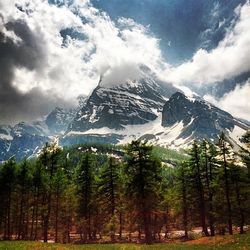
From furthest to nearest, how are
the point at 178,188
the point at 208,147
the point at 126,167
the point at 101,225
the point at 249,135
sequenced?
the point at 101,225, the point at 178,188, the point at 208,147, the point at 126,167, the point at 249,135

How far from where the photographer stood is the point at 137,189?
169 feet

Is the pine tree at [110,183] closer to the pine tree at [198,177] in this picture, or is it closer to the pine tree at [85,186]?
the pine tree at [85,186]

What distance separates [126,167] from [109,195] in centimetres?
1314

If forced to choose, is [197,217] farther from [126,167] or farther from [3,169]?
[3,169]

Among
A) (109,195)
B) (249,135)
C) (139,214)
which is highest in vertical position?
(249,135)

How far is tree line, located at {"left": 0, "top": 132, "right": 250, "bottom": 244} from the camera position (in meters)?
50.5

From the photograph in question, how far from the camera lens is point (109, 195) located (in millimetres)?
62531

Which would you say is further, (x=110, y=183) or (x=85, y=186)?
(x=85, y=186)

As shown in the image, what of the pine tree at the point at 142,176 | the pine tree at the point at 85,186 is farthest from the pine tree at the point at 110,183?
the pine tree at the point at 142,176

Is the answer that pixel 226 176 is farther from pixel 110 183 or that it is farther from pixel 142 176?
pixel 110 183

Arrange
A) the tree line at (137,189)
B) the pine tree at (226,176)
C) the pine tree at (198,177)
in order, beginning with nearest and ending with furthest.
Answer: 1. the pine tree at (226,176)
2. the tree line at (137,189)
3. the pine tree at (198,177)

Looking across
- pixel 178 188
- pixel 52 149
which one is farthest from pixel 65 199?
pixel 178 188

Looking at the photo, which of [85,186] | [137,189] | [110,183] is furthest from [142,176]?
[85,186]

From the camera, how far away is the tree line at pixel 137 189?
50.5 m
